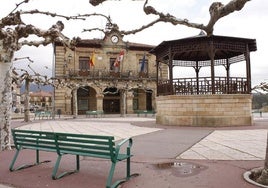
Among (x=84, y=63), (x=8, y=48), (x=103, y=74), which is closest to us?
(x=8, y=48)

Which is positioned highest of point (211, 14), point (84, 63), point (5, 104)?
point (84, 63)

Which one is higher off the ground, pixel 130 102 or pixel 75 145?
pixel 130 102

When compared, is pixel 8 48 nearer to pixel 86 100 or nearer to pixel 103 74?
pixel 103 74

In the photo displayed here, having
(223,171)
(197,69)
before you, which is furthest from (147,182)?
(197,69)

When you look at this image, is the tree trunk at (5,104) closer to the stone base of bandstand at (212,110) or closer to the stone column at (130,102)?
the stone base of bandstand at (212,110)

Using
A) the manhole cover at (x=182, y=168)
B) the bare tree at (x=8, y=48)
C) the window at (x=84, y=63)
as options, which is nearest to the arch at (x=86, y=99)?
the window at (x=84, y=63)

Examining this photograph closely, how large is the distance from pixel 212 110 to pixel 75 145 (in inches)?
472

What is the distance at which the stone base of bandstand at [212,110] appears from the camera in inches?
646

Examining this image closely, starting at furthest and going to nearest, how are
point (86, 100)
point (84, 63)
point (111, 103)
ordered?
point (111, 103), point (86, 100), point (84, 63)

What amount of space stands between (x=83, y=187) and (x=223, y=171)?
2591 mm

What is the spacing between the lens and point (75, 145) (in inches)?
220

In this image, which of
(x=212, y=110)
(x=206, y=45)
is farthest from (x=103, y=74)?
(x=212, y=110)

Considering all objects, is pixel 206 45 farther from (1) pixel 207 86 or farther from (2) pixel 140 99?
(2) pixel 140 99

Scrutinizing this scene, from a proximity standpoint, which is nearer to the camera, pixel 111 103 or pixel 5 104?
pixel 5 104
